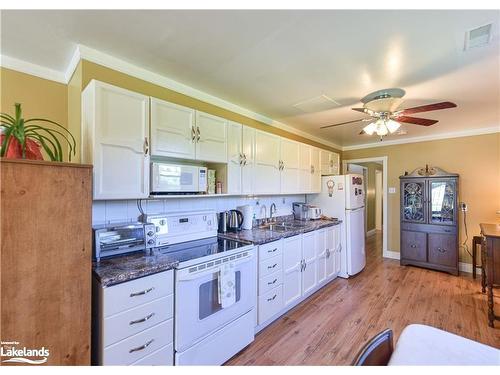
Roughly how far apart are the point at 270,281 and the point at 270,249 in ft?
1.06

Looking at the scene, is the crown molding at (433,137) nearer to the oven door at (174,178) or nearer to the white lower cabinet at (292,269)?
the white lower cabinet at (292,269)

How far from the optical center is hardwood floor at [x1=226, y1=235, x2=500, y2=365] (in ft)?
6.57

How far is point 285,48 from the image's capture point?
168cm

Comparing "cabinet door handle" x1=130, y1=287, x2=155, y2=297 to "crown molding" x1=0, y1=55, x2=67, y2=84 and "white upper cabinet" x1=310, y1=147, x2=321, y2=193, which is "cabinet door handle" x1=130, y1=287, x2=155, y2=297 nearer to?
"crown molding" x1=0, y1=55, x2=67, y2=84

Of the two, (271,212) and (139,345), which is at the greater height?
(271,212)

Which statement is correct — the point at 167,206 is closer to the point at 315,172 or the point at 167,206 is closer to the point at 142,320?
the point at 142,320

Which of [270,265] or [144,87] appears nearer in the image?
[144,87]

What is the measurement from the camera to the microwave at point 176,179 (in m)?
1.89

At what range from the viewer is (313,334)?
2.25 meters

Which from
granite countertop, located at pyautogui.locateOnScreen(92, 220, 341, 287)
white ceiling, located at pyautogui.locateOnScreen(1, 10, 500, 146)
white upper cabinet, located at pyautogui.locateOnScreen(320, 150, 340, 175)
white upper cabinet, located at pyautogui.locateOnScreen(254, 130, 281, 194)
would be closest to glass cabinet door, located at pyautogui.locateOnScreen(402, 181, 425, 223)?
white upper cabinet, located at pyautogui.locateOnScreen(320, 150, 340, 175)

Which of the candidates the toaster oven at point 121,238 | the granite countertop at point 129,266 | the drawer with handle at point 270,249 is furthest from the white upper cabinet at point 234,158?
the granite countertop at point 129,266

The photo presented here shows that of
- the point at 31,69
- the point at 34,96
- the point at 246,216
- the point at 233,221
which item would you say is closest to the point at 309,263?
the point at 246,216

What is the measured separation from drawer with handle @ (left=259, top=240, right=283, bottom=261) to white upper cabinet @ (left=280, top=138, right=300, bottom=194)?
2.87ft
